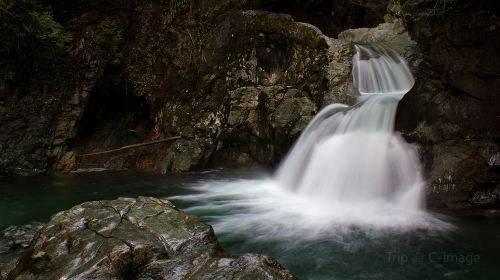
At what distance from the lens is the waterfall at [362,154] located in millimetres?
6582

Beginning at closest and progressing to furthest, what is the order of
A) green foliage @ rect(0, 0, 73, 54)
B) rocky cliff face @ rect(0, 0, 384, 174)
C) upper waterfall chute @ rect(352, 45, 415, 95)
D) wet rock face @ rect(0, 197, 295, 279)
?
wet rock face @ rect(0, 197, 295, 279)
upper waterfall chute @ rect(352, 45, 415, 95)
green foliage @ rect(0, 0, 73, 54)
rocky cliff face @ rect(0, 0, 384, 174)

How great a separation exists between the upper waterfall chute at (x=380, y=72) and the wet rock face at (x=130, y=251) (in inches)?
267

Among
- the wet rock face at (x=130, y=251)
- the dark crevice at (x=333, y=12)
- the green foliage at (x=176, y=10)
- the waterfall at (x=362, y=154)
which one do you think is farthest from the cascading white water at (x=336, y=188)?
the green foliage at (x=176, y=10)

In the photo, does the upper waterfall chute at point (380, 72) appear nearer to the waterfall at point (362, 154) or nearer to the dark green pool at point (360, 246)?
the waterfall at point (362, 154)

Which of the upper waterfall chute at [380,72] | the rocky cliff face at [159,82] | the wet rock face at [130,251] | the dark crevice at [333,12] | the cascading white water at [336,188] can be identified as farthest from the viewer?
the dark crevice at [333,12]

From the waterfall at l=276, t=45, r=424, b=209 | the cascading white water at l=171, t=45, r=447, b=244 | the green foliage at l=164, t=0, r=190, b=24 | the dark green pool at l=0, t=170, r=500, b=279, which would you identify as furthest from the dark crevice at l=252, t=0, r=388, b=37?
the dark green pool at l=0, t=170, r=500, b=279

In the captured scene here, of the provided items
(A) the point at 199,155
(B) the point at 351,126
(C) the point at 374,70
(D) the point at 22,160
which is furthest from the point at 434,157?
(D) the point at 22,160

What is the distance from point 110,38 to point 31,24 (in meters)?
2.16

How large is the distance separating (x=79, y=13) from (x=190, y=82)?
151 inches

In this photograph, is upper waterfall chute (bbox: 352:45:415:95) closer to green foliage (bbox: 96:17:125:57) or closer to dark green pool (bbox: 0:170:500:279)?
dark green pool (bbox: 0:170:500:279)

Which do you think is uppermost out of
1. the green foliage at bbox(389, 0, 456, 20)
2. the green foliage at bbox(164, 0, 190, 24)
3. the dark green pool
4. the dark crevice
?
the dark crevice

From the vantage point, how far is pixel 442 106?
651 cm

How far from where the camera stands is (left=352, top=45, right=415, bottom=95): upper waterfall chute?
31.0 feet

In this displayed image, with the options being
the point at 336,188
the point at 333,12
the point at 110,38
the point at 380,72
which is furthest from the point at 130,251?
the point at 333,12
